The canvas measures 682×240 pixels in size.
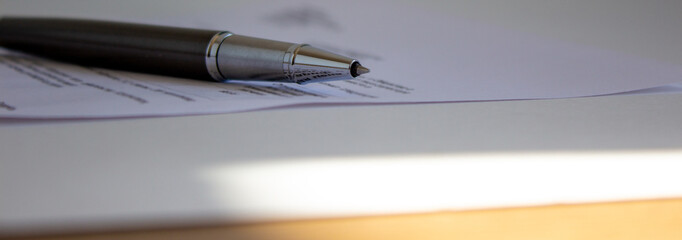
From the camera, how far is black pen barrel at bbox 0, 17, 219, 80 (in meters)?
0.45

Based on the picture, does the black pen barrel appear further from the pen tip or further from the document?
the pen tip

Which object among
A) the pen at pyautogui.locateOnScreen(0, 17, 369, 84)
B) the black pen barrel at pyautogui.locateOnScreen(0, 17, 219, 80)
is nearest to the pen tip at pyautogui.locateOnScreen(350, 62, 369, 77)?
the pen at pyautogui.locateOnScreen(0, 17, 369, 84)

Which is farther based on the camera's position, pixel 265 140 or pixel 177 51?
pixel 177 51

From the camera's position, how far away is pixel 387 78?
46 centimetres

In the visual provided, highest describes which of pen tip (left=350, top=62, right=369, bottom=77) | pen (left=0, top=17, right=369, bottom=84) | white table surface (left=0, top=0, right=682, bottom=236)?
pen (left=0, top=17, right=369, bottom=84)

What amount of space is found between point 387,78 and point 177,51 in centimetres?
15

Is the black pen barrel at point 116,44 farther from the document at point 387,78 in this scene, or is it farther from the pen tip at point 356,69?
the pen tip at point 356,69

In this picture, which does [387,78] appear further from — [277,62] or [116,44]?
[116,44]

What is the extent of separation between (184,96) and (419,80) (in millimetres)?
159

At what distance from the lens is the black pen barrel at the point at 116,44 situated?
45 centimetres

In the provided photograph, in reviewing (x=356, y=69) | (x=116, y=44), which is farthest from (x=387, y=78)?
(x=116, y=44)

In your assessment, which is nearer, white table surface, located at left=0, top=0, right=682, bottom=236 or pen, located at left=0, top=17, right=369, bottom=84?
white table surface, located at left=0, top=0, right=682, bottom=236

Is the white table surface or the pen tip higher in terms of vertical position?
the pen tip

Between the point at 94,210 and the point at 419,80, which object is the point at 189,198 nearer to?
the point at 94,210
